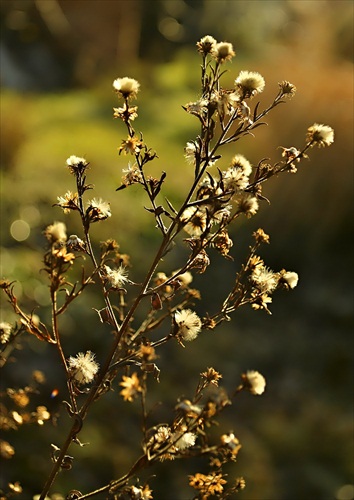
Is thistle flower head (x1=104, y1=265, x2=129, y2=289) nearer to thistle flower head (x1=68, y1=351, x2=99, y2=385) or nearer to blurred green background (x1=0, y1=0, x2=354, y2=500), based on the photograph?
thistle flower head (x1=68, y1=351, x2=99, y2=385)

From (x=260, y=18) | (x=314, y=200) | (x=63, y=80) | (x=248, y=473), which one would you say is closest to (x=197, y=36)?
(x=260, y=18)

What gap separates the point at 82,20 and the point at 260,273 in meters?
9.25

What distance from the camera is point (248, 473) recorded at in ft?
8.20

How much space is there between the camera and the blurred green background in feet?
8.40

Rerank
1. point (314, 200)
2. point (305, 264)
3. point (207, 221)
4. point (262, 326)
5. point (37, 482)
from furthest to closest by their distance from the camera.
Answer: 1. point (314, 200)
2. point (305, 264)
3. point (262, 326)
4. point (37, 482)
5. point (207, 221)

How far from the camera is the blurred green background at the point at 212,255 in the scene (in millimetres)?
2561

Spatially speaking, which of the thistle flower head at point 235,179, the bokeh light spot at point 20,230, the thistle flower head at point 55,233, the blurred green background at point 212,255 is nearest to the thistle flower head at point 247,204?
the thistle flower head at point 235,179

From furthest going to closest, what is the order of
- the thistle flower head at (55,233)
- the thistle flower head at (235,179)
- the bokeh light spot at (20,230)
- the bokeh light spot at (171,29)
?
1. the bokeh light spot at (171,29)
2. the bokeh light spot at (20,230)
3. the thistle flower head at (235,179)
4. the thistle flower head at (55,233)

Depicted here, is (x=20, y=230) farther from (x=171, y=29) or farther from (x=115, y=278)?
(x=171, y=29)

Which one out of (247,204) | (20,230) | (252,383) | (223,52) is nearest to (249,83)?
(223,52)

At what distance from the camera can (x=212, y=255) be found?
167 inches

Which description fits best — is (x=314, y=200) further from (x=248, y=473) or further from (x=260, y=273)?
(x=260, y=273)

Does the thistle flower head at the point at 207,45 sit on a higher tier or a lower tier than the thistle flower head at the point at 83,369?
higher

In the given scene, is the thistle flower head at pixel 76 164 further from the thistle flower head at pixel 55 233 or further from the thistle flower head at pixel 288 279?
the thistle flower head at pixel 288 279
